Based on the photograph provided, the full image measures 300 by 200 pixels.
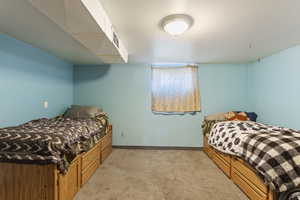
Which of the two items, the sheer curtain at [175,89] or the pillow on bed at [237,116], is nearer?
the pillow on bed at [237,116]

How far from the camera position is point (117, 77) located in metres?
3.81

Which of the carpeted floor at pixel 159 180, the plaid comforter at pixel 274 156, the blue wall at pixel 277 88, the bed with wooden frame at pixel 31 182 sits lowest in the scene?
the carpeted floor at pixel 159 180

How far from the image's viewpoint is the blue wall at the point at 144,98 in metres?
3.74

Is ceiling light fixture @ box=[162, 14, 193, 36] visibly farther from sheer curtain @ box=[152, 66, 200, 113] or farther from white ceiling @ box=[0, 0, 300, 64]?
sheer curtain @ box=[152, 66, 200, 113]

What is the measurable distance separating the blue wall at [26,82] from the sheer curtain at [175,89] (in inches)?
83.8

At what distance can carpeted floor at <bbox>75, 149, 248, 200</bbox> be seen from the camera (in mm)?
1892

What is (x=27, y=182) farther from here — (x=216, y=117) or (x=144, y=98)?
(x=216, y=117)

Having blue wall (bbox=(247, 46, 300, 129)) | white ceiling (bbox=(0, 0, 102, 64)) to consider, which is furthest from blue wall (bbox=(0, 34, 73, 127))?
blue wall (bbox=(247, 46, 300, 129))

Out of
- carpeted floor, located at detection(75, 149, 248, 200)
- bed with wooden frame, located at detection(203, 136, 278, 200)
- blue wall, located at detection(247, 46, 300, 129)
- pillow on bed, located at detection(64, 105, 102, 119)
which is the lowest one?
carpeted floor, located at detection(75, 149, 248, 200)

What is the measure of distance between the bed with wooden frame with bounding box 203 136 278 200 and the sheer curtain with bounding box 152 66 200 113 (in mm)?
1395

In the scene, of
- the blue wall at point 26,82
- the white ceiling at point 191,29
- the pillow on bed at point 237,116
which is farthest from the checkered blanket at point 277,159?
the blue wall at point 26,82

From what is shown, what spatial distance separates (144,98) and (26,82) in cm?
229

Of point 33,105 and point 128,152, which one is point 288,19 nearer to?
point 128,152

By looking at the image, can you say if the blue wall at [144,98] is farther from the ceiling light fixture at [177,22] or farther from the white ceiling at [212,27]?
the ceiling light fixture at [177,22]
